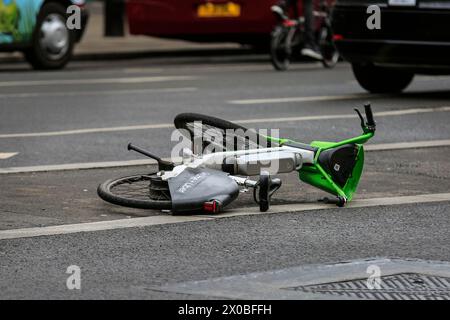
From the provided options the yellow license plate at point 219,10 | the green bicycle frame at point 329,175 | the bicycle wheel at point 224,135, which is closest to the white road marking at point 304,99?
the yellow license plate at point 219,10

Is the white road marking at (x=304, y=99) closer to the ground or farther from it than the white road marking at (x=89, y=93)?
farther from it

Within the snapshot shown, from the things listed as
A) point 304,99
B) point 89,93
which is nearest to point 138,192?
point 304,99

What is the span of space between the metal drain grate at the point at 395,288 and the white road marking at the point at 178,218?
4.89ft

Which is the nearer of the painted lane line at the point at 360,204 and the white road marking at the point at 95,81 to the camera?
the painted lane line at the point at 360,204

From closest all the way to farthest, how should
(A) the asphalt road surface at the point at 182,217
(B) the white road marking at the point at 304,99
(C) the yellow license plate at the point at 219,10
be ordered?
1. (A) the asphalt road surface at the point at 182,217
2. (B) the white road marking at the point at 304,99
3. (C) the yellow license plate at the point at 219,10

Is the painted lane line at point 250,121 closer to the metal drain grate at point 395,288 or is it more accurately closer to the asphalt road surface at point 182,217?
the asphalt road surface at point 182,217

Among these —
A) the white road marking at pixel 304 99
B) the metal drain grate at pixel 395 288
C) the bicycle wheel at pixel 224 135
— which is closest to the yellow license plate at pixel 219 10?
the white road marking at pixel 304 99

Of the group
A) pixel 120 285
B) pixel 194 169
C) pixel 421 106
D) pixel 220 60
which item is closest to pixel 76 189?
pixel 194 169

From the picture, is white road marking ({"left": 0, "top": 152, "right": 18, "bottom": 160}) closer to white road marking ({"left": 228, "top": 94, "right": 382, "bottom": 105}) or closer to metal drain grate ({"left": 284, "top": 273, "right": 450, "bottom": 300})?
white road marking ({"left": 228, "top": 94, "right": 382, "bottom": 105})

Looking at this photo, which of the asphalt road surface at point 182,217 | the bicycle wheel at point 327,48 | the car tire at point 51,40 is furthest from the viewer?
the bicycle wheel at point 327,48

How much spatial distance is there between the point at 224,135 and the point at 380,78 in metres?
6.28

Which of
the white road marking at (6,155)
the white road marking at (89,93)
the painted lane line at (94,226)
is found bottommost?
the white road marking at (89,93)

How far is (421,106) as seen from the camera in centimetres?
1176

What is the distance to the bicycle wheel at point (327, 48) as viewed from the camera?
1695 centimetres
